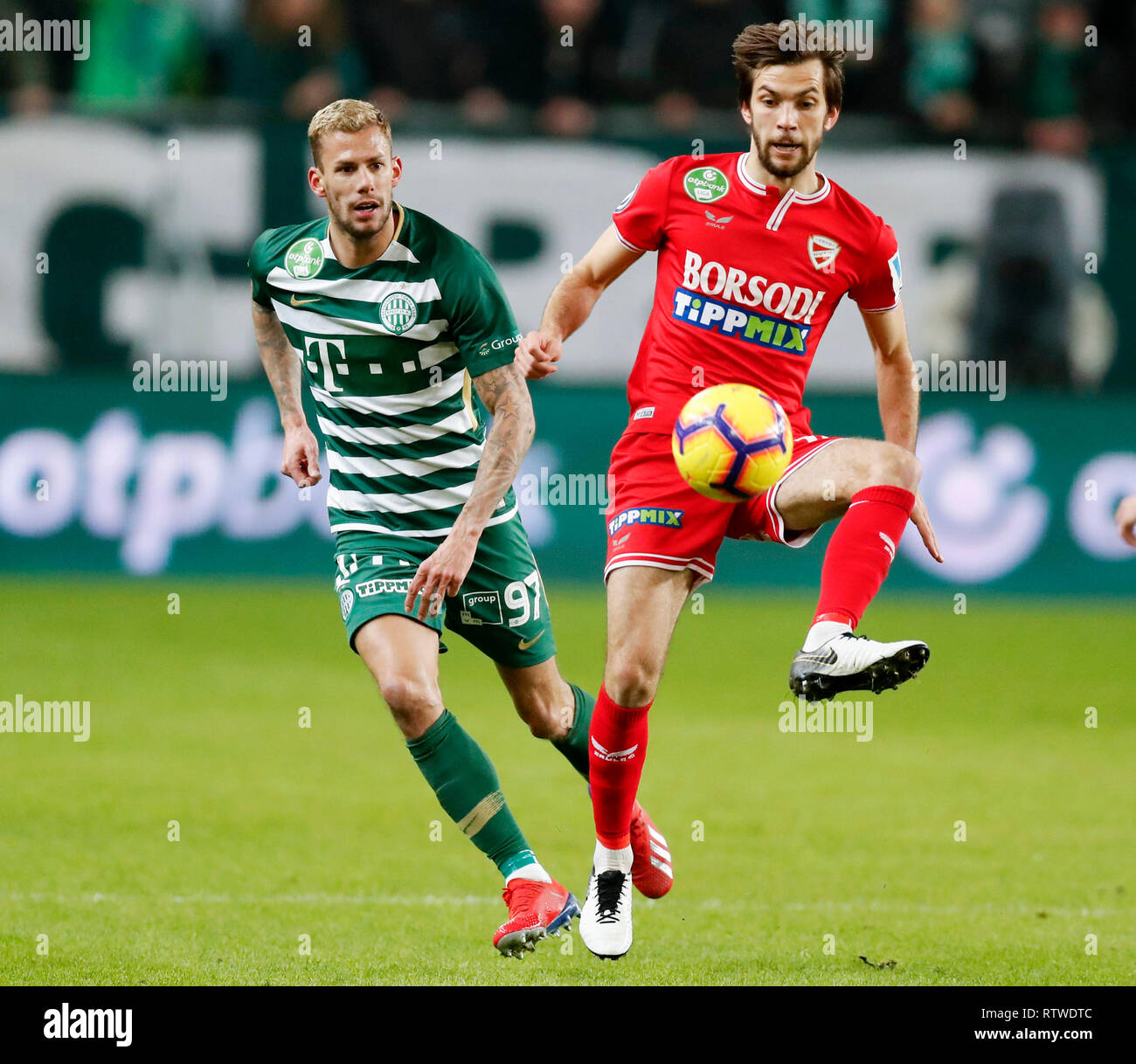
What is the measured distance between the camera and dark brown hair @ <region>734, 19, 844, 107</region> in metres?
5.48

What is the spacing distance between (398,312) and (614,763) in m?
1.69

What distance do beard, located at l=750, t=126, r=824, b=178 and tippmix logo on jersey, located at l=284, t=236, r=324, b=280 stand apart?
153cm

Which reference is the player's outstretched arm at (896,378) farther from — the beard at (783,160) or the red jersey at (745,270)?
the beard at (783,160)

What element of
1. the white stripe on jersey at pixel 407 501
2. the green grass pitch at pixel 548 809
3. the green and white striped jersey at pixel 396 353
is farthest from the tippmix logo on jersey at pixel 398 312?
the green grass pitch at pixel 548 809

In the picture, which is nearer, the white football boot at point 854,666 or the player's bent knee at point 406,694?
the white football boot at point 854,666

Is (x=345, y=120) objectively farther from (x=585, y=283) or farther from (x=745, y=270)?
(x=745, y=270)

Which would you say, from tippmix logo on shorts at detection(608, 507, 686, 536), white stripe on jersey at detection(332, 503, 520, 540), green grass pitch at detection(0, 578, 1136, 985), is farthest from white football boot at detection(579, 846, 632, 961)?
white stripe on jersey at detection(332, 503, 520, 540)

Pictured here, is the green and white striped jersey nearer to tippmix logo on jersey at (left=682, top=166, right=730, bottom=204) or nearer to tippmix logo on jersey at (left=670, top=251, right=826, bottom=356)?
tippmix logo on jersey at (left=670, top=251, right=826, bottom=356)

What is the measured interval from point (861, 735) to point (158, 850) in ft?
14.3

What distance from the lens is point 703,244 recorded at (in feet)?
19.0

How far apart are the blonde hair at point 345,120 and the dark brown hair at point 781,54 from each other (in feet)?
3.85

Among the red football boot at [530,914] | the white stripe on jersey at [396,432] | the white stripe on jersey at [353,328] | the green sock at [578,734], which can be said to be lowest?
the red football boot at [530,914]

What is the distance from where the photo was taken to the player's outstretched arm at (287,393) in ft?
19.9

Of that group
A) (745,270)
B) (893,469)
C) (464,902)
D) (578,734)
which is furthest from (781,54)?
(464,902)
